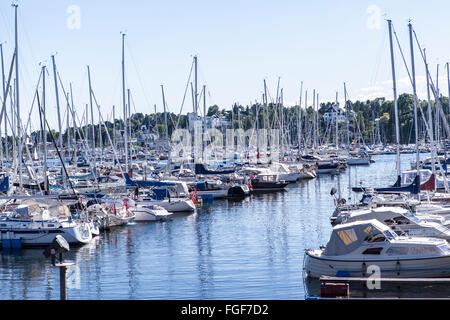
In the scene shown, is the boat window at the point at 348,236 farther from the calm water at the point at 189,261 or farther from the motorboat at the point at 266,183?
the motorboat at the point at 266,183

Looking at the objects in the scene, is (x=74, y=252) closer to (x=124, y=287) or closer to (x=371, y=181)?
(x=124, y=287)

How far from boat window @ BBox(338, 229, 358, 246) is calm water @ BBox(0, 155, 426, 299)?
2683 millimetres

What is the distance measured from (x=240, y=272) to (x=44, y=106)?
3140 cm

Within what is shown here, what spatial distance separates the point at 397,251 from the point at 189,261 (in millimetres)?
11929

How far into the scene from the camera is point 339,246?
1064 inches

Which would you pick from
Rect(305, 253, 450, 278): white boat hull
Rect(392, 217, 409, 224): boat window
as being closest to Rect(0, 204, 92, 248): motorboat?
Rect(305, 253, 450, 278): white boat hull

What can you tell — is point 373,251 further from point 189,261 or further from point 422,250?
point 189,261

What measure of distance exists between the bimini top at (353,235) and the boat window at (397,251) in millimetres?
635

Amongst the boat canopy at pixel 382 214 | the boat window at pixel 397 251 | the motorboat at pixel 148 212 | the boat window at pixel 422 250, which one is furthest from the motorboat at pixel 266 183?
the boat window at pixel 422 250

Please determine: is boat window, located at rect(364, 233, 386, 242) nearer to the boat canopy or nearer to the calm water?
the calm water

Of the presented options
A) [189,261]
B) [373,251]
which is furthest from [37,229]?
[373,251]

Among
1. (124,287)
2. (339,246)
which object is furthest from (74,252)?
(339,246)

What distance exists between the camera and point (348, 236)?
26984 millimetres

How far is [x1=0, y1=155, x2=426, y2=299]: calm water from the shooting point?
90.5 ft
